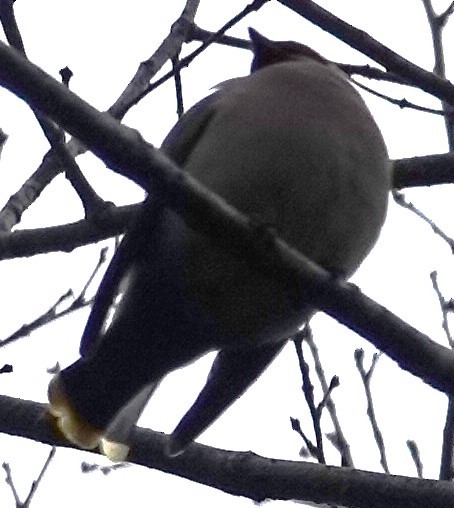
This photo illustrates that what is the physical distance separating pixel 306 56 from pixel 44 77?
183 centimetres

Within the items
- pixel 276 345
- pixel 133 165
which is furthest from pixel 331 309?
pixel 276 345

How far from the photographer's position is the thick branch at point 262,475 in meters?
2.73

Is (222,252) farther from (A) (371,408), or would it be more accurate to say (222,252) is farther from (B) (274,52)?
(B) (274,52)

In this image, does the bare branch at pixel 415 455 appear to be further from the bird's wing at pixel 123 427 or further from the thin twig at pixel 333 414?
the bird's wing at pixel 123 427

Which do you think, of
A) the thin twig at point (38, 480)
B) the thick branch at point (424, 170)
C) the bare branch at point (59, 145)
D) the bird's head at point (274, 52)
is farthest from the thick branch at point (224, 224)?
the bird's head at point (274, 52)

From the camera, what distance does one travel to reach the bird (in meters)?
3.01

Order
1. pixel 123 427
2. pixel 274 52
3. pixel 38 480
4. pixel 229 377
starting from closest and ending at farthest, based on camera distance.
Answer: pixel 123 427
pixel 229 377
pixel 38 480
pixel 274 52

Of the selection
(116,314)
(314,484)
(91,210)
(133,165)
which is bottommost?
(314,484)

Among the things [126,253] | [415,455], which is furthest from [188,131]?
[415,455]

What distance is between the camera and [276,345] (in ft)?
11.3

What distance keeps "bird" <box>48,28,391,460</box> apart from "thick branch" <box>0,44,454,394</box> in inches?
15.0

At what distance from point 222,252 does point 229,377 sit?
56 cm

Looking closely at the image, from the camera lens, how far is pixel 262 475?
2863 mm

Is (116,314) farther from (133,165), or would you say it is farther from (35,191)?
(133,165)
